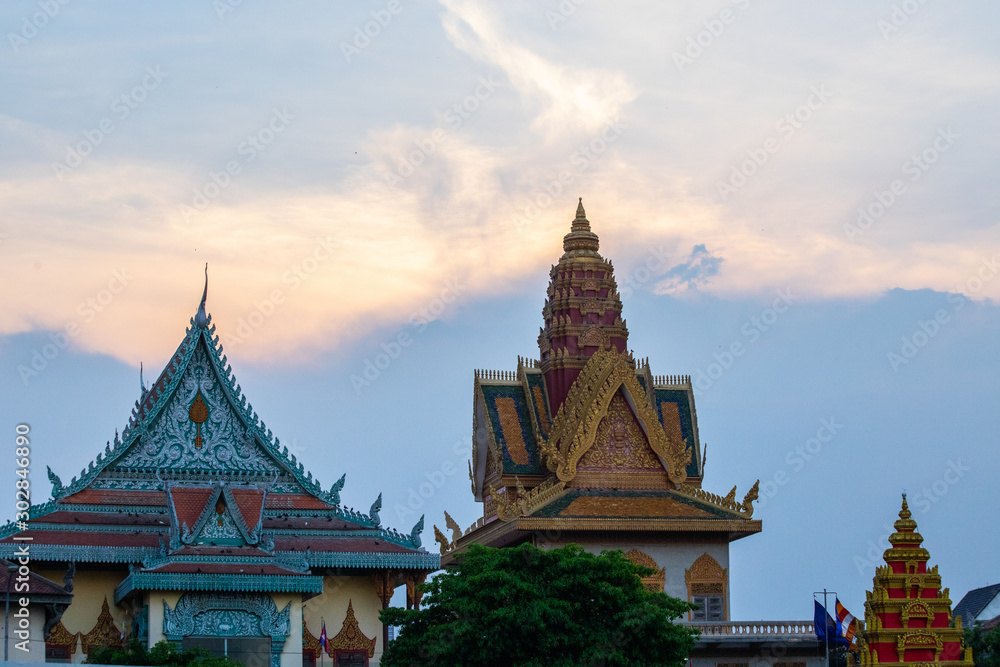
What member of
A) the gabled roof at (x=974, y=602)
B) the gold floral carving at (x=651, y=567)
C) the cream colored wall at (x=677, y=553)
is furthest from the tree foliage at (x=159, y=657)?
the gabled roof at (x=974, y=602)

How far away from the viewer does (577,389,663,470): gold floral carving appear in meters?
51.9

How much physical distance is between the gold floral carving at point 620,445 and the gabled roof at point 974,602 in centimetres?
1306

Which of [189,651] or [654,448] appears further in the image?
[654,448]

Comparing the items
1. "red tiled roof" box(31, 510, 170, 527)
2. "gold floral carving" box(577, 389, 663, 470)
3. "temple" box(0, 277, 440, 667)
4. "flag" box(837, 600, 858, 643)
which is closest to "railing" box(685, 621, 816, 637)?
"flag" box(837, 600, 858, 643)

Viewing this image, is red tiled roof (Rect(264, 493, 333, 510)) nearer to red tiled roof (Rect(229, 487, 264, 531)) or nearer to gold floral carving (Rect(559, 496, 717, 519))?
red tiled roof (Rect(229, 487, 264, 531))

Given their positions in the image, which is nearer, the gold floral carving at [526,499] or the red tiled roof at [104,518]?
the red tiled roof at [104,518]

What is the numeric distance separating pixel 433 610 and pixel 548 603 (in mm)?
2702

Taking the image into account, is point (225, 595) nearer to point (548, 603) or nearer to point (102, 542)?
point (102, 542)

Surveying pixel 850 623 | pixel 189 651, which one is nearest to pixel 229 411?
pixel 189 651

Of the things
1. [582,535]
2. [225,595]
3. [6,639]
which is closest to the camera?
[6,639]

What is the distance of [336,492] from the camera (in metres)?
45.2

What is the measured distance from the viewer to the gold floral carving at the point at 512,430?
52.8 meters

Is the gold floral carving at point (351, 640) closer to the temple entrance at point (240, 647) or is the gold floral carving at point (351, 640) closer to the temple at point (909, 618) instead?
the temple entrance at point (240, 647)

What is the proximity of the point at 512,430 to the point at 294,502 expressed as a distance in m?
10.6
